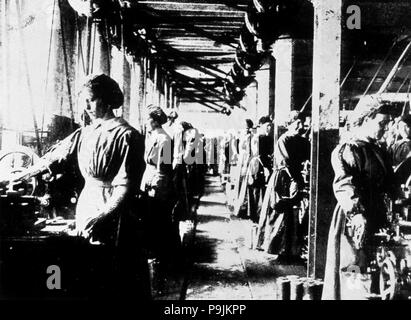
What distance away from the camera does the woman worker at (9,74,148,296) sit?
2.67m

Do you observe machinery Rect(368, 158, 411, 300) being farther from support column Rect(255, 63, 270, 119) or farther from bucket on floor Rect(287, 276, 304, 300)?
support column Rect(255, 63, 270, 119)

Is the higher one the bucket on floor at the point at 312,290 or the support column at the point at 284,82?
the support column at the point at 284,82

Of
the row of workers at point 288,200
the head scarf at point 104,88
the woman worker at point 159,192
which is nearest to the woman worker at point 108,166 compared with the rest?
the head scarf at point 104,88

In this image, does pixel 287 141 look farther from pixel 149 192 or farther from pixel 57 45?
pixel 57 45

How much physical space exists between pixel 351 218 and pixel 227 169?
11894 millimetres

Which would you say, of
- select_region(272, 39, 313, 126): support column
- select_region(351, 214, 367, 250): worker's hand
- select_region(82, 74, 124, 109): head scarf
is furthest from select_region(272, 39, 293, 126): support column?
select_region(82, 74, 124, 109): head scarf

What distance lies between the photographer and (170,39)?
9875 millimetres

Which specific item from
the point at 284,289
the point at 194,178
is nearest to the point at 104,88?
the point at 284,289

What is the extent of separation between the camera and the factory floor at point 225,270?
430 cm

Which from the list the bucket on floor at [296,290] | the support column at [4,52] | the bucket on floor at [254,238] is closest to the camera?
the bucket on floor at [296,290]

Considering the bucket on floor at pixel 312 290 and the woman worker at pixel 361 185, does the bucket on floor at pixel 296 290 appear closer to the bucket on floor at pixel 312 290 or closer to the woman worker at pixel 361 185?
the bucket on floor at pixel 312 290

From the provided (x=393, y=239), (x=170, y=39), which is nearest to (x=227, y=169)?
(x=170, y=39)

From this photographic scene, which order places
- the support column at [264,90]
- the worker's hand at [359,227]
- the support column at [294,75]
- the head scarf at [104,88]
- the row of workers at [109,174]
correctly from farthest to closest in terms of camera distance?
the support column at [264,90] → the support column at [294,75] → the worker's hand at [359,227] → the head scarf at [104,88] → the row of workers at [109,174]

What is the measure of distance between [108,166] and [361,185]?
67.3 inches
